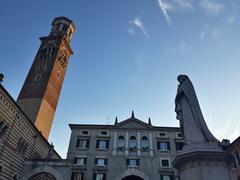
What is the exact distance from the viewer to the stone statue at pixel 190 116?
7887 mm

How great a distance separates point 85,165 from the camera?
2914cm

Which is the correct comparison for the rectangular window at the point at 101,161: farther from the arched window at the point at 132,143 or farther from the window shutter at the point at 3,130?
the window shutter at the point at 3,130

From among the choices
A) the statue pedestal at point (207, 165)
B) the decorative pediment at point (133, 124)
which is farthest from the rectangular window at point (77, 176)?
the statue pedestal at point (207, 165)

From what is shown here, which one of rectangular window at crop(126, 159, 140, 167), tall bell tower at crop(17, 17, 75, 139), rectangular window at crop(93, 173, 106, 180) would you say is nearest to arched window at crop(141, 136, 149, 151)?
rectangular window at crop(126, 159, 140, 167)

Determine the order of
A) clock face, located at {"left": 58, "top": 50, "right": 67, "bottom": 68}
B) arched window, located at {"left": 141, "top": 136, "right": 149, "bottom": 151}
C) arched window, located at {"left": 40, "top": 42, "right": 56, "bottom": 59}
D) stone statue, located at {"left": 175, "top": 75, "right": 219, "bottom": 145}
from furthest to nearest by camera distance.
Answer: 1. clock face, located at {"left": 58, "top": 50, "right": 67, "bottom": 68}
2. arched window, located at {"left": 40, "top": 42, "right": 56, "bottom": 59}
3. arched window, located at {"left": 141, "top": 136, "right": 149, "bottom": 151}
4. stone statue, located at {"left": 175, "top": 75, "right": 219, "bottom": 145}

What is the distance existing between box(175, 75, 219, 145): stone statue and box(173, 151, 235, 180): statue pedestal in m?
0.62

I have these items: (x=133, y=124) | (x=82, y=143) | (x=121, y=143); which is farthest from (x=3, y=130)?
(x=133, y=124)

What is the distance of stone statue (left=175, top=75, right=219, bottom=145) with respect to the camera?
311 inches

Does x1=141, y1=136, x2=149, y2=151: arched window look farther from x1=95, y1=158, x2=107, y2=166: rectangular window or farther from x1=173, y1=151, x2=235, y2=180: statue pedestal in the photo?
x1=173, y1=151, x2=235, y2=180: statue pedestal

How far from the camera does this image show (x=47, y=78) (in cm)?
3941

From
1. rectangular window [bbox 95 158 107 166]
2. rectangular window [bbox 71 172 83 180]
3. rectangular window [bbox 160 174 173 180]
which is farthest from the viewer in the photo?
rectangular window [bbox 95 158 107 166]

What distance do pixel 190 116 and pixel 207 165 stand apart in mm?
2038

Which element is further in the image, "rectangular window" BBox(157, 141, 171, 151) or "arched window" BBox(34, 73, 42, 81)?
"arched window" BBox(34, 73, 42, 81)

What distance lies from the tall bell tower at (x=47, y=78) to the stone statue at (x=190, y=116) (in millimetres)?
29047
